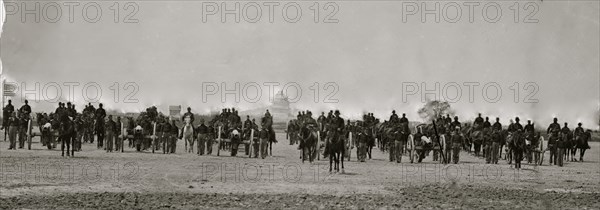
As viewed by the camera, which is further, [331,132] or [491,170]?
[491,170]

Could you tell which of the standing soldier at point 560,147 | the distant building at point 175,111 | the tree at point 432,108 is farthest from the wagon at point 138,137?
the tree at point 432,108

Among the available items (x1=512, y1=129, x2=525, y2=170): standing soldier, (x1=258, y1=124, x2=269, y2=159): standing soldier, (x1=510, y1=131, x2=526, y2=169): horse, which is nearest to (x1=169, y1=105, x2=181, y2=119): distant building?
(x1=258, y1=124, x2=269, y2=159): standing soldier

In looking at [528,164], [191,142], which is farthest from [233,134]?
[528,164]

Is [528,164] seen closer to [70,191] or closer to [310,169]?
[310,169]

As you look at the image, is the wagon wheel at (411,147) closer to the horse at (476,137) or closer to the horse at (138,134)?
the horse at (476,137)

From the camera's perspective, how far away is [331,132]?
2656cm

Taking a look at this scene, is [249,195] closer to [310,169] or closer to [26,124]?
[310,169]

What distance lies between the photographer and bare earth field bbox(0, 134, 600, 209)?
1869cm

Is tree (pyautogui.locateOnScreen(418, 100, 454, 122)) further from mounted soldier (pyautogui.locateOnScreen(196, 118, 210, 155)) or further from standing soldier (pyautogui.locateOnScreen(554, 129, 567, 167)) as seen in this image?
mounted soldier (pyautogui.locateOnScreen(196, 118, 210, 155))

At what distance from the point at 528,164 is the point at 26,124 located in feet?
69.8

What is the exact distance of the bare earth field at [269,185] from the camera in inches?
736

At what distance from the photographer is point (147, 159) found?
31.7m

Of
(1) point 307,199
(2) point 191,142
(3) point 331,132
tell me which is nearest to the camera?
(1) point 307,199

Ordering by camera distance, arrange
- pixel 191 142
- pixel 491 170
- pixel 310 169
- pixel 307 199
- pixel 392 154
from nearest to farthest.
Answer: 1. pixel 307 199
2. pixel 310 169
3. pixel 491 170
4. pixel 392 154
5. pixel 191 142
